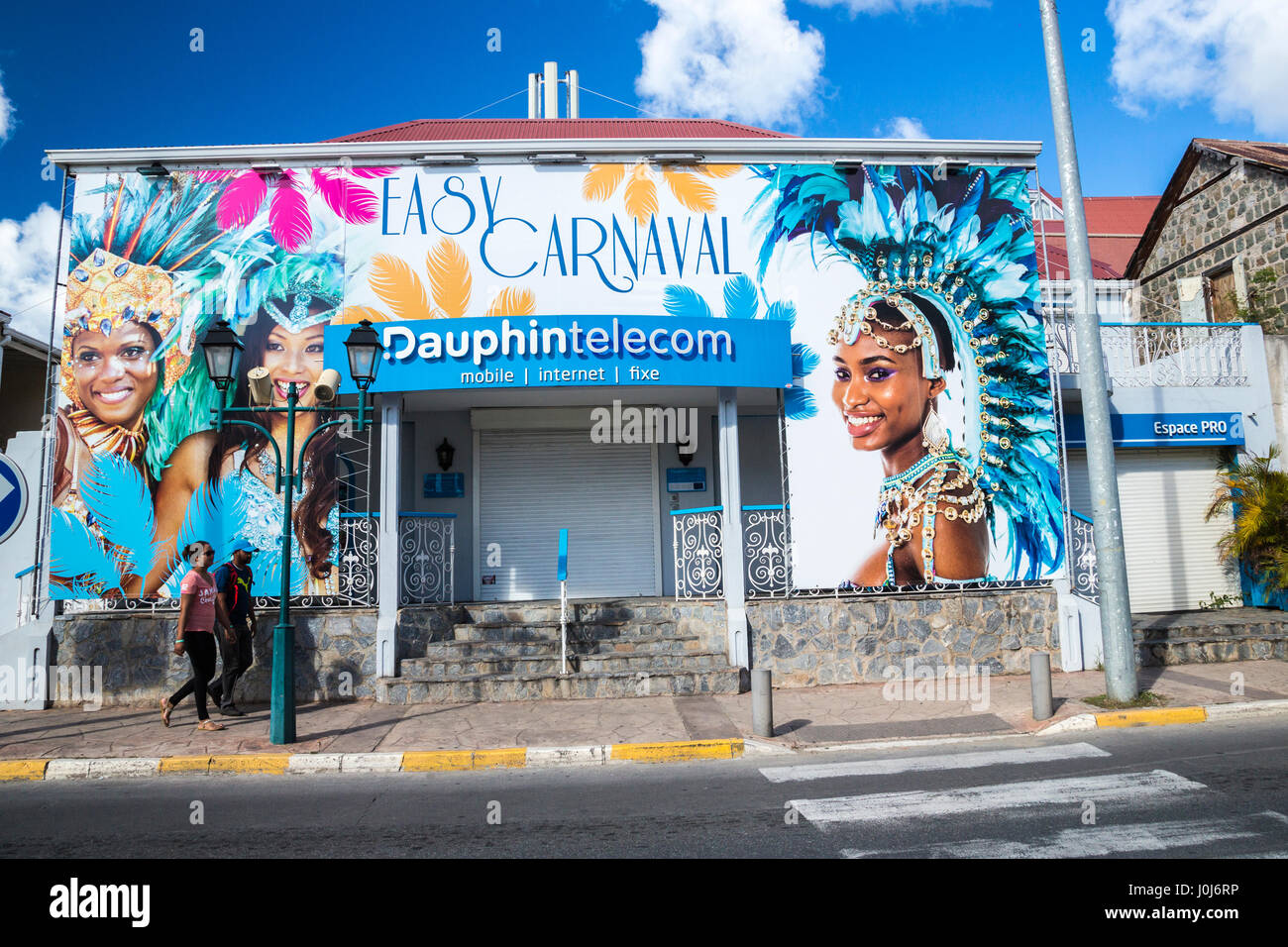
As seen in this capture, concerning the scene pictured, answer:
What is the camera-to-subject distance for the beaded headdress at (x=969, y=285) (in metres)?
11.0

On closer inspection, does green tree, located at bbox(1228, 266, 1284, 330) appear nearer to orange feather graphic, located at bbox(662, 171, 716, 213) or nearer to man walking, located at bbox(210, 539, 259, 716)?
orange feather graphic, located at bbox(662, 171, 716, 213)

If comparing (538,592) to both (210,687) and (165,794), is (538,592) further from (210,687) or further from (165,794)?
(165,794)

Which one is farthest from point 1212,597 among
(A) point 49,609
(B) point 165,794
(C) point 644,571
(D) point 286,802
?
(A) point 49,609

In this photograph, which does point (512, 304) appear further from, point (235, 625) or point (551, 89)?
point (551, 89)

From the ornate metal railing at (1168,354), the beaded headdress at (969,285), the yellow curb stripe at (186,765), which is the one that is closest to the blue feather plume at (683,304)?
the beaded headdress at (969,285)

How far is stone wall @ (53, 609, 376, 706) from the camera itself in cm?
1005

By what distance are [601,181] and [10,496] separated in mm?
7656

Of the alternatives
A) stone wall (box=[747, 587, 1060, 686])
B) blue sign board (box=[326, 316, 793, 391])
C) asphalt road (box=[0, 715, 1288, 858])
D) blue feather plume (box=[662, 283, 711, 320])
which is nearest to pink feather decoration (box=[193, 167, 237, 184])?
blue sign board (box=[326, 316, 793, 391])

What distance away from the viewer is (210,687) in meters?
9.41

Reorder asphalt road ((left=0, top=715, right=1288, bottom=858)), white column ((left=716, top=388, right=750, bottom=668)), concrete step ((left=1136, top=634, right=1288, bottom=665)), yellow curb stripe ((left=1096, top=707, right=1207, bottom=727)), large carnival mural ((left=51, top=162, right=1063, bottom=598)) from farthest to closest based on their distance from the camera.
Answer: concrete step ((left=1136, top=634, right=1288, bottom=665)) < large carnival mural ((left=51, top=162, right=1063, bottom=598)) < white column ((left=716, top=388, right=750, bottom=668)) < yellow curb stripe ((left=1096, top=707, right=1207, bottom=727)) < asphalt road ((left=0, top=715, right=1288, bottom=858))

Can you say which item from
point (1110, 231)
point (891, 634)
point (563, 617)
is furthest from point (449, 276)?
point (1110, 231)

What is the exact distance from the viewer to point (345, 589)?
10297mm

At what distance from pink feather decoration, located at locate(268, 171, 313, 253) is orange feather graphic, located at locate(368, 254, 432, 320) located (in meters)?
1.04

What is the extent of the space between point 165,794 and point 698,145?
9.65 metres
